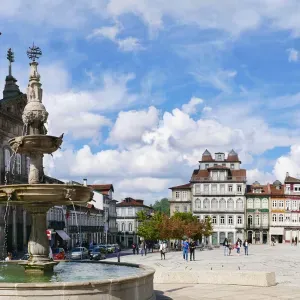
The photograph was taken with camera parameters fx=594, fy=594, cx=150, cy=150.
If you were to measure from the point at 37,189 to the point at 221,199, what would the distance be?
97.3 m

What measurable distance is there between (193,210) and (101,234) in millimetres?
19732

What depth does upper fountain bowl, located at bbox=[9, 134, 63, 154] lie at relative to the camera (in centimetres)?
1439

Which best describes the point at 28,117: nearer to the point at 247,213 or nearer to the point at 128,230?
the point at 247,213

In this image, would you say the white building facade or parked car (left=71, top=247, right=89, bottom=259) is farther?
the white building facade

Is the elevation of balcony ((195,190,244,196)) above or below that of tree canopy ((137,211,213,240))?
above

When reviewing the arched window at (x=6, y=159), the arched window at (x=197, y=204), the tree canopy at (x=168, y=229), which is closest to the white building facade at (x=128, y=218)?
the arched window at (x=197, y=204)

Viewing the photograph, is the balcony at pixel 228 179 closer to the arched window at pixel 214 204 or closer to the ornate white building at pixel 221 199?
the ornate white building at pixel 221 199

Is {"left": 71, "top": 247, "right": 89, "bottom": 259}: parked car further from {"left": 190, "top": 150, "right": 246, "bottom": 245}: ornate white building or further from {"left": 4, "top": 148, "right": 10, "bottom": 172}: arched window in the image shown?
{"left": 190, "top": 150, "right": 246, "bottom": 245}: ornate white building

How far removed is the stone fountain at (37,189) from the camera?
44.4 feet

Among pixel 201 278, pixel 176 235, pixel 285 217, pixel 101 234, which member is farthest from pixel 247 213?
pixel 201 278

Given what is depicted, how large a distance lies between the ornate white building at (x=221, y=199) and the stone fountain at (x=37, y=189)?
3696 inches

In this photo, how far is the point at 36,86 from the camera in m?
15.7

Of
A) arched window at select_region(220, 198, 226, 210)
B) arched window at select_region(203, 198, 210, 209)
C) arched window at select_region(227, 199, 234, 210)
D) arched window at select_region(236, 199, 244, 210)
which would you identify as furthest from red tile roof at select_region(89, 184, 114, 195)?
arched window at select_region(236, 199, 244, 210)

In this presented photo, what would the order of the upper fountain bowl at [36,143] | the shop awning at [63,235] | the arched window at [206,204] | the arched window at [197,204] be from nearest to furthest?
the upper fountain bowl at [36,143], the shop awning at [63,235], the arched window at [206,204], the arched window at [197,204]
